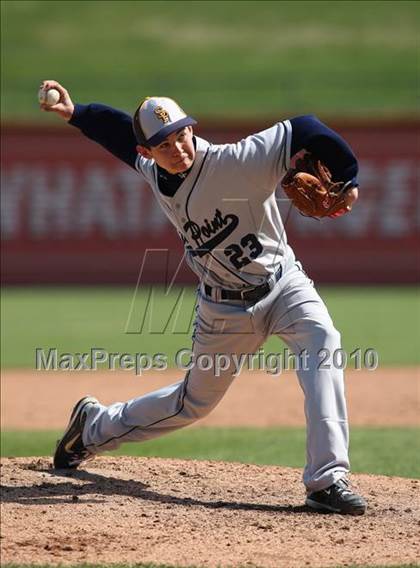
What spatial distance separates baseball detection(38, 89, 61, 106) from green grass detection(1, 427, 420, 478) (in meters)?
2.75

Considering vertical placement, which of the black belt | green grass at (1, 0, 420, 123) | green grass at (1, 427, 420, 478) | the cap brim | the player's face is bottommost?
green grass at (1, 427, 420, 478)

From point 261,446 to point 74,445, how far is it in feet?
7.15

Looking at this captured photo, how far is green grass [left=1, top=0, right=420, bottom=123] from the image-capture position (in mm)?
25109

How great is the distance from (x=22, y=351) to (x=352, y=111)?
12298 millimetres

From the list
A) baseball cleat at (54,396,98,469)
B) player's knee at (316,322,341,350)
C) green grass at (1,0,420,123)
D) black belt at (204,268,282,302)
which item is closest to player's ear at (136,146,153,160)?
black belt at (204,268,282,302)

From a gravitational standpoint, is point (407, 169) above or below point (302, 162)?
above

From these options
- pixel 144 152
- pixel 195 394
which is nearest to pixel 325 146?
pixel 144 152

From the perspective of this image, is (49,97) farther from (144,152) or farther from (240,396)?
(240,396)

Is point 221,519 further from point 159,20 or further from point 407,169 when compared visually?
point 159,20

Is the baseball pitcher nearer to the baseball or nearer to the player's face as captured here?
the player's face

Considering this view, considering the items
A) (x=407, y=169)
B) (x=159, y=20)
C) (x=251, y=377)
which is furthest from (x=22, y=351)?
(x=159, y=20)

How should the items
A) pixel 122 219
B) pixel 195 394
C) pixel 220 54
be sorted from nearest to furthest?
pixel 195 394, pixel 122 219, pixel 220 54

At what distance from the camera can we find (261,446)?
790 cm

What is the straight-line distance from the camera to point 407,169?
19.7 metres
